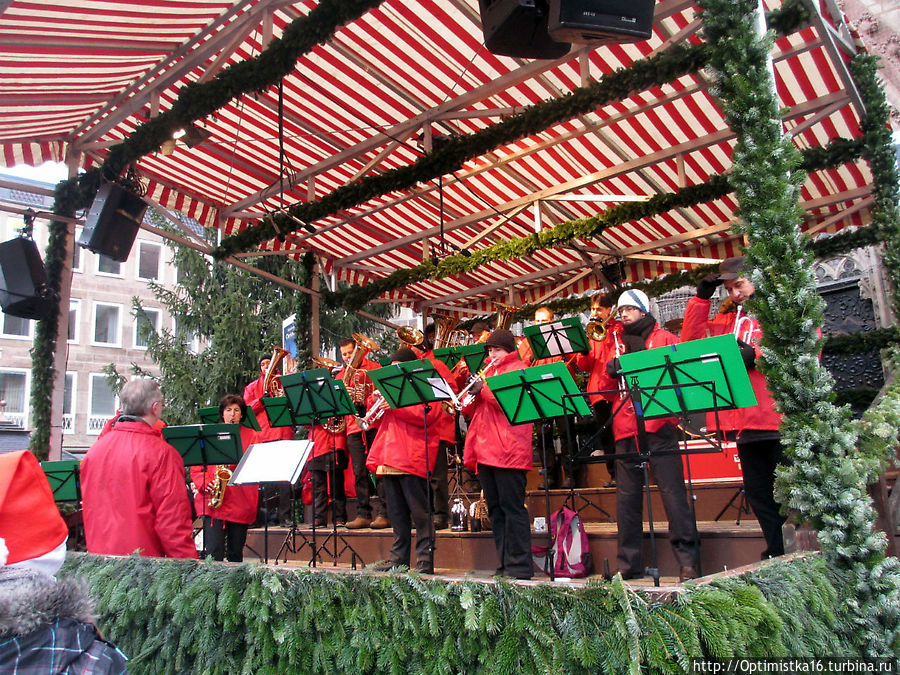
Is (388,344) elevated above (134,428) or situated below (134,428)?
above

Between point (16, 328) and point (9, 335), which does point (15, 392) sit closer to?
point (9, 335)

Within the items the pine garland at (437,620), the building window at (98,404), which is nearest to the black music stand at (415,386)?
the pine garland at (437,620)

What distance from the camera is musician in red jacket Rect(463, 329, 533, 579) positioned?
17.5ft

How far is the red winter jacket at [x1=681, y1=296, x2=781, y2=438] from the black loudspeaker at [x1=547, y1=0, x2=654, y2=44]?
2.17m

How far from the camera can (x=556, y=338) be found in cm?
713

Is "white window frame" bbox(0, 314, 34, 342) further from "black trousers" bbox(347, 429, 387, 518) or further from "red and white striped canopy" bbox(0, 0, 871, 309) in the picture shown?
"black trousers" bbox(347, 429, 387, 518)

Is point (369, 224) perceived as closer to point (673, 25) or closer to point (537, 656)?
point (673, 25)

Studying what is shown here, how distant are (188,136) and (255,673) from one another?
5.72m

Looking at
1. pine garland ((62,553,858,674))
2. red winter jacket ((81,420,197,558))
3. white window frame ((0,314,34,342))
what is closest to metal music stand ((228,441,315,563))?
red winter jacket ((81,420,197,558))

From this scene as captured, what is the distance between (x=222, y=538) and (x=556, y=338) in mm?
3855

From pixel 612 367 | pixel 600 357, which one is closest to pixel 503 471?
pixel 612 367

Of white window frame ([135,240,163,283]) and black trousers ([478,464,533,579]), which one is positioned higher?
white window frame ([135,240,163,283])

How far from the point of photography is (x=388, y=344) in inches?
866

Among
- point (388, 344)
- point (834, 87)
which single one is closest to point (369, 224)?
point (834, 87)
